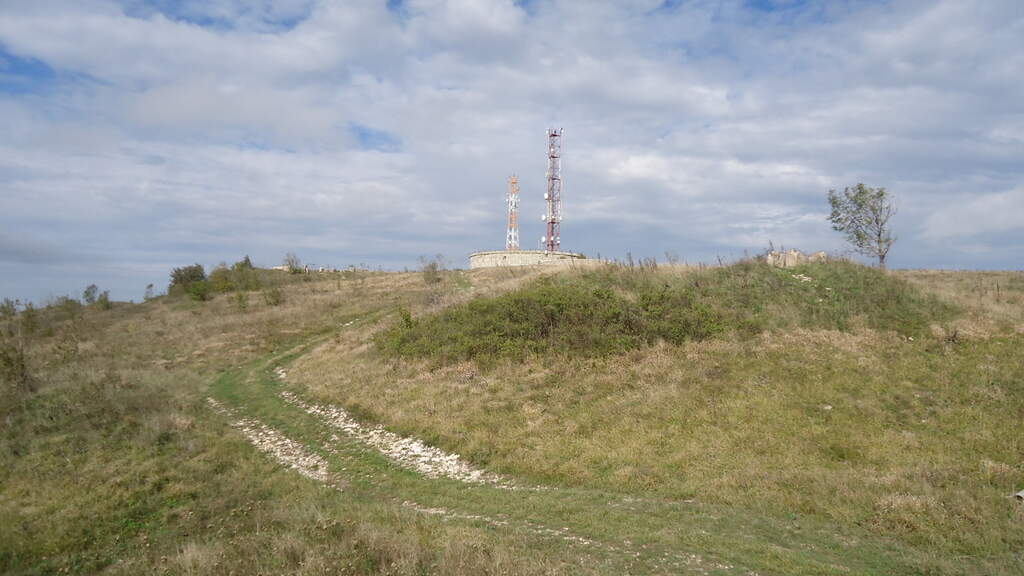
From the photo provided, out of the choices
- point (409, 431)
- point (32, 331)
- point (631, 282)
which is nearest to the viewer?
point (409, 431)

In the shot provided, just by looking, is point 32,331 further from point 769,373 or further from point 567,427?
point 769,373

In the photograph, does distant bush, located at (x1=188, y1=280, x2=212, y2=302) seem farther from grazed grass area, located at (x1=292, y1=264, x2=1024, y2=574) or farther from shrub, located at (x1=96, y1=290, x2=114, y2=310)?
grazed grass area, located at (x1=292, y1=264, x2=1024, y2=574)

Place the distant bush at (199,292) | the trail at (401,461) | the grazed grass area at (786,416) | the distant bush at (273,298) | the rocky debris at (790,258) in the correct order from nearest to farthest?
the trail at (401,461) → the grazed grass area at (786,416) → the rocky debris at (790,258) → the distant bush at (273,298) → the distant bush at (199,292)

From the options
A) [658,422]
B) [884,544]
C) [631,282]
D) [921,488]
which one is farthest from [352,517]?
[631,282]

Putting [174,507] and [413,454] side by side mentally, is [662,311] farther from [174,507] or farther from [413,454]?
[174,507]

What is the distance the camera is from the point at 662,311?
19.0m

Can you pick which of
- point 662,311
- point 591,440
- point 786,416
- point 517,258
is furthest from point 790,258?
point 517,258

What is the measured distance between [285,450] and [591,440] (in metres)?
8.20

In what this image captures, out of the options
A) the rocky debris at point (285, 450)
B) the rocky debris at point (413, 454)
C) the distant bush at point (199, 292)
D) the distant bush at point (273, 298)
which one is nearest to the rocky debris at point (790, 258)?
the rocky debris at point (413, 454)

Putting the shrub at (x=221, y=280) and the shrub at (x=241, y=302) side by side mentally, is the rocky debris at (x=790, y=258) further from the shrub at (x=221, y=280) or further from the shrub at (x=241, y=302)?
the shrub at (x=221, y=280)

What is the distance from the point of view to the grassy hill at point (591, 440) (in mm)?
8109

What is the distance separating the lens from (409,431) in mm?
15047

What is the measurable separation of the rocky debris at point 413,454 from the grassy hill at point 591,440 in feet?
1.19

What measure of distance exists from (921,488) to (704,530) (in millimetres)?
4177
